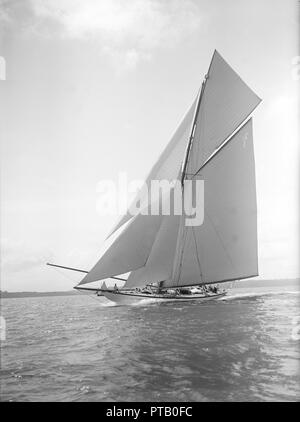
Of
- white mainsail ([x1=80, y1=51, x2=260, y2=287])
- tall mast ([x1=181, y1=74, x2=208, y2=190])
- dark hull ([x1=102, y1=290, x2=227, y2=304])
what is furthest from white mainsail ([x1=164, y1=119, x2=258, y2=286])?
tall mast ([x1=181, y1=74, x2=208, y2=190])

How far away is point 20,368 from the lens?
33.4 feet

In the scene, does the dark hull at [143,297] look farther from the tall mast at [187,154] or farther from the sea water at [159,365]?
the sea water at [159,365]

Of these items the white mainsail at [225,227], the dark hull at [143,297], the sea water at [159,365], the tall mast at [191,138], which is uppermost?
the tall mast at [191,138]

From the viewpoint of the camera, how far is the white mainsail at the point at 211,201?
86.7 ft

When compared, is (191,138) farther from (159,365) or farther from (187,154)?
(159,365)

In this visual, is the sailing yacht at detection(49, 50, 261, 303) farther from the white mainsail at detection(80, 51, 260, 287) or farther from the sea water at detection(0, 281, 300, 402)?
the sea water at detection(0, 281, 300, 402)

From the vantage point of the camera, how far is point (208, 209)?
94.6 feet

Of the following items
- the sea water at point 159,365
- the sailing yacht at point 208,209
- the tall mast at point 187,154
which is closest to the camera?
the sea water at point 159,365

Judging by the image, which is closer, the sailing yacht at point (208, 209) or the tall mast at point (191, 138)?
the sailing yacht at point (208, 209)

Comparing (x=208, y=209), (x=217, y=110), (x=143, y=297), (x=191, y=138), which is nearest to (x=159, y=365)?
(x=208, y=209)

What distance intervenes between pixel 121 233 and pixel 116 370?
1586 centimetres

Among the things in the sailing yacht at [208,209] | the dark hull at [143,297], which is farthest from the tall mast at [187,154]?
the dark hull at [143,297]
